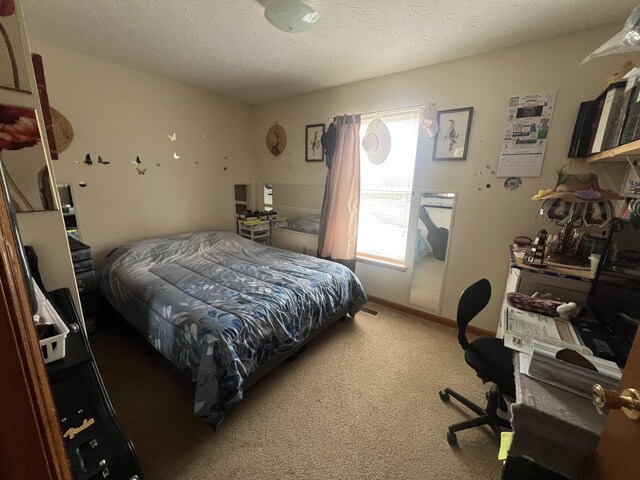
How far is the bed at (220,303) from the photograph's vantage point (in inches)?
56.8

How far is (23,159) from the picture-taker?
3.54 ft

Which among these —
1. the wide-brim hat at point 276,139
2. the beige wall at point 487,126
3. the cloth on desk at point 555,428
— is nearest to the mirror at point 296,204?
the wide-brim hat at point 276,139

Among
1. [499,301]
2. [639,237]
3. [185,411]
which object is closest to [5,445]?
[185,411]

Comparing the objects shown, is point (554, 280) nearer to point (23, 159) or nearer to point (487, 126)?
point (487, 126)

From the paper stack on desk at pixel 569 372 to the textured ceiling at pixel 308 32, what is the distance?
1.95m

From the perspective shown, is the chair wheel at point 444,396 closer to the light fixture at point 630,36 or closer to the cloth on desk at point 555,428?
the cloth on desk at point 555,428

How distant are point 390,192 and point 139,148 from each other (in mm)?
2774

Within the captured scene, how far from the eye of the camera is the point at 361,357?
6.99 feet

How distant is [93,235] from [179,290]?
4.56 ft


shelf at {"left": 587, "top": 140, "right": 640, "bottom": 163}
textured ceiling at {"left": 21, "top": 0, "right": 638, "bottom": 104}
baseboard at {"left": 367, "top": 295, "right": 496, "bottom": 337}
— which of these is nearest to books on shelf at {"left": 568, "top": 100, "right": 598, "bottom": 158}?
shelf at {"left": 587, "top": 140, "right": 640, "bottom": 163}

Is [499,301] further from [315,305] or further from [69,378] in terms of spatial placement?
[69,378]

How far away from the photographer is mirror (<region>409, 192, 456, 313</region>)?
8.14 feet

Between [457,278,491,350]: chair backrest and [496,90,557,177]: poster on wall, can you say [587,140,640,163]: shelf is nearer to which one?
[496,90,557,177]: poster on wall

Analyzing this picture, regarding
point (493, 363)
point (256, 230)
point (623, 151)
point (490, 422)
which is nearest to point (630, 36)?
point (623, 151)
